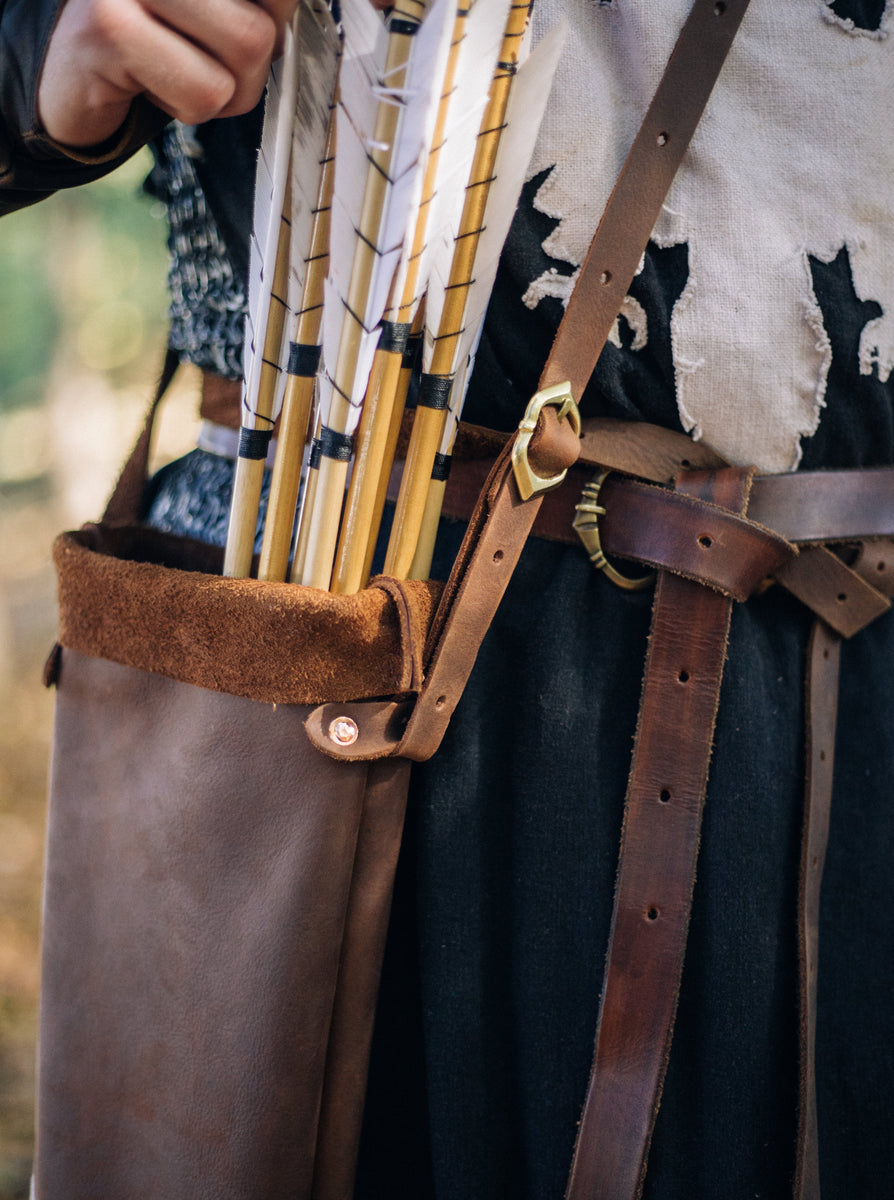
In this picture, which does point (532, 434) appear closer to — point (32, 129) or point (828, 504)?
point (828, 504)

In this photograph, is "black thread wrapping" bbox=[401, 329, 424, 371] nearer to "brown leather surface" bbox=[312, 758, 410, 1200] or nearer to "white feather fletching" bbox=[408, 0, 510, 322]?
"white feather fletching" bbox=[408, 0, 510, 322]

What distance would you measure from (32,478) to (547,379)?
267cm

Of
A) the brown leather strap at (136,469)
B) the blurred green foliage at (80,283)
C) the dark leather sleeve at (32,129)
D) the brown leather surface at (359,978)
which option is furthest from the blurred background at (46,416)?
the brown leather surface at (359,978)

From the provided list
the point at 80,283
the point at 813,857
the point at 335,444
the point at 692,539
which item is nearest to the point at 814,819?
the point at 813,857

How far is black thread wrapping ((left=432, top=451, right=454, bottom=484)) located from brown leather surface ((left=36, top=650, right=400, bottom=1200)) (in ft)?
0.69

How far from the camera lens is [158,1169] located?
632 millimetres

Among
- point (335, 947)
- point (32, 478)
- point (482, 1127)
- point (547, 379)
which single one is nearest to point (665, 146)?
point (547, 379)

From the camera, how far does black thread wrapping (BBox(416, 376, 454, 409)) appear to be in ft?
1.98

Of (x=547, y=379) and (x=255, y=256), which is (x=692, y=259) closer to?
(x=547, y=379)

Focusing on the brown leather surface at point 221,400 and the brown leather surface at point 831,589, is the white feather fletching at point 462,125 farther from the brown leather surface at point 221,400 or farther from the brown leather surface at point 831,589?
the brown leather surface at point 831,589

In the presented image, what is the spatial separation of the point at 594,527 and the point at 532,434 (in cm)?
11

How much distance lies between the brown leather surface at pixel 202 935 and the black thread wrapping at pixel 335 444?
7.5 inches

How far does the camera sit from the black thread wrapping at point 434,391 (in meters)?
0.60

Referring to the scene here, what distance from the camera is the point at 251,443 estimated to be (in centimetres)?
64
